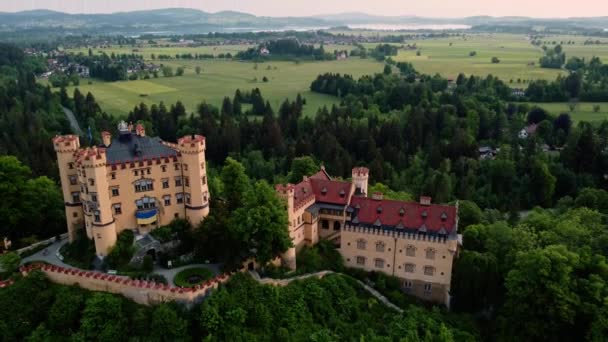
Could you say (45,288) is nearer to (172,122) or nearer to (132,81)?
(172,122)

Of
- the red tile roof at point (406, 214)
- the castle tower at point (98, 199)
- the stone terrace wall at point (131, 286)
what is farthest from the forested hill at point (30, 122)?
the red tile roof at point (406, 214)

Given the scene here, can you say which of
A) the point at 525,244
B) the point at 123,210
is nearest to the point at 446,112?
the point at 525,244

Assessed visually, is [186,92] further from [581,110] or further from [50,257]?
[50,257]

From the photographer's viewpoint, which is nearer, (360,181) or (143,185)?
(143,185)

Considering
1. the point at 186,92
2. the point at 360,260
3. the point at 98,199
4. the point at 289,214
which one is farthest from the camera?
the point at 186,92

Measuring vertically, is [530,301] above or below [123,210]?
below

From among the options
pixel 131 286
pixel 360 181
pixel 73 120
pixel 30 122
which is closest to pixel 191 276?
pixel 131 286
